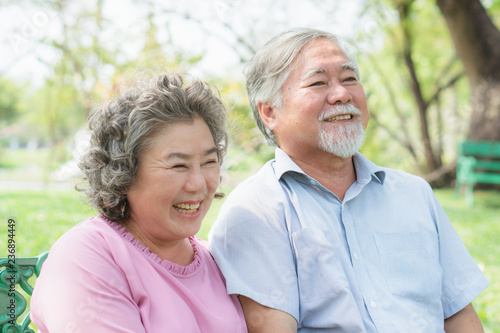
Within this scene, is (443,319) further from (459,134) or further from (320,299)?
(459,134)

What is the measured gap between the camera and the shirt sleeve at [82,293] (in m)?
1.45

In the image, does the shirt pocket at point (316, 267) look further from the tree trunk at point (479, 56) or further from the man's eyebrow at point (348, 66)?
the tree trunk at point (479, 56)

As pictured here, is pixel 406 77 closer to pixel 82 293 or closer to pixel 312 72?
pixel 312 72

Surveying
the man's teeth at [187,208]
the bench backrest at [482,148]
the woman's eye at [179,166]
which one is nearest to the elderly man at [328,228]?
the man's teeth at [187,208]

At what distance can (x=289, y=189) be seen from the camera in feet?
7.30

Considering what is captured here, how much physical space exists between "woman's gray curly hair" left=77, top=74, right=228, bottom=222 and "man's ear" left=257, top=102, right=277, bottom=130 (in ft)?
1.98

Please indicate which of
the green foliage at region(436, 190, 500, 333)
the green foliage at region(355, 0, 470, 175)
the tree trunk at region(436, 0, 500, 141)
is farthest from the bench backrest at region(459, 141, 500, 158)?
the green foliage at region(355, 0, 470, 175)

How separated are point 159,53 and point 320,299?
20.8 ft

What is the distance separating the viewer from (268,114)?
2.47 m

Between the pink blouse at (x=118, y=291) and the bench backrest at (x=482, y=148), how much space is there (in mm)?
9533

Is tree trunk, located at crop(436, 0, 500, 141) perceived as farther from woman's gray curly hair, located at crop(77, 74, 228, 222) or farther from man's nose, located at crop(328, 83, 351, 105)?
woman's gray curly hair, located at crop(77, 74, 228, 222)

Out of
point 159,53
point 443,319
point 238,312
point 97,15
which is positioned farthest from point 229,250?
point 97,15

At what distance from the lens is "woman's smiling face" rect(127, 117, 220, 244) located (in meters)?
1.70

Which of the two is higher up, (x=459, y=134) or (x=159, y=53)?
(x=159, y=53)
